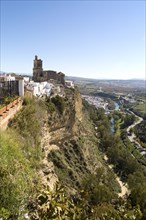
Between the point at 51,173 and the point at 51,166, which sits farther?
the point at 51,166

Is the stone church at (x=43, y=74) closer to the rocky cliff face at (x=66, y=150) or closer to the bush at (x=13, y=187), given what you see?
the rocky cliff face at (x=66, y=150)

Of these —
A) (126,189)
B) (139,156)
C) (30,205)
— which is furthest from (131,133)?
(30,205)

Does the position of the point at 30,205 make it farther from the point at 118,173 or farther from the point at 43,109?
the point at 118,173

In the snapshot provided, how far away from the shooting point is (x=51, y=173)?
13398 millimetres

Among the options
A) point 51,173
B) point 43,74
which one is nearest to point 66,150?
point 51,173

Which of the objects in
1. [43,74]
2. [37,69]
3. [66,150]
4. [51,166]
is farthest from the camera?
[43,74]

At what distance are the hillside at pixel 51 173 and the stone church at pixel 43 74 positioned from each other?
5653mm

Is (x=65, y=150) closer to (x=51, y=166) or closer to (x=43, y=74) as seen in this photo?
(x=51, y=166)

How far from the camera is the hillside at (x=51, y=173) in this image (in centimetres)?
467

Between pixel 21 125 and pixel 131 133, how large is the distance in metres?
54.4

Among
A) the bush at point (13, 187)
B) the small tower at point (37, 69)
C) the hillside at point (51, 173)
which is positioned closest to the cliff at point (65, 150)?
the hillside at point (51, 173)

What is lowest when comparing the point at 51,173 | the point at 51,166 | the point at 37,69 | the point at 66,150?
the point at 66,150

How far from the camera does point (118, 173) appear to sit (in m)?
33.4

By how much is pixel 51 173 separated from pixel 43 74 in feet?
87.0
